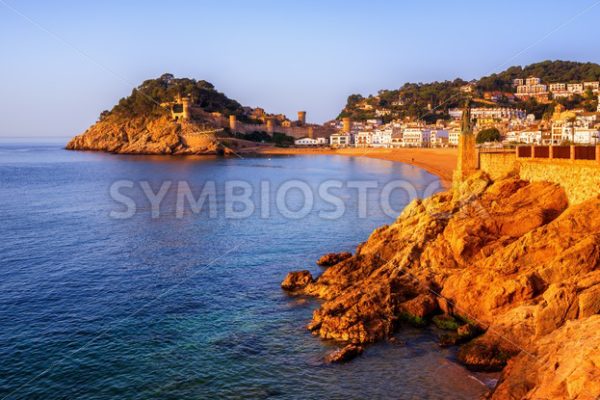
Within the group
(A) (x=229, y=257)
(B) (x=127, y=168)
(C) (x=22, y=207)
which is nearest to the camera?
(A) (x=229, y=257)

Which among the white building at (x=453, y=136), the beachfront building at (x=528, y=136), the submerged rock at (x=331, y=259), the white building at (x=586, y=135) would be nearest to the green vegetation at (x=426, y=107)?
the white building at (x=453, y=136)

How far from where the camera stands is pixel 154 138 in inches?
4707

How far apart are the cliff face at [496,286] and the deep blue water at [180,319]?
905mm

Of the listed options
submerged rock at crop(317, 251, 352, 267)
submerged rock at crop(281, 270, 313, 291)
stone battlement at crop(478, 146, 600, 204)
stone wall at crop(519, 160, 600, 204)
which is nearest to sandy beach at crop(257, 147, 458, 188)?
stone battlement at crop(478, 146, 600, 204)

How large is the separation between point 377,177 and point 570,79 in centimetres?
14792

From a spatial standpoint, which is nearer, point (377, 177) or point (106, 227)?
point (106, 227)

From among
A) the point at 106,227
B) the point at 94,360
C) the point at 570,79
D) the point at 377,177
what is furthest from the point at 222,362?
the point at 570,79

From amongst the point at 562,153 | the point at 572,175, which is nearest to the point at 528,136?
the point at 562,153

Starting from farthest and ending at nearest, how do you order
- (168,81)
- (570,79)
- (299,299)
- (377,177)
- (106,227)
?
(570,79), (168,81), (377,177), (106,227), (299,299)

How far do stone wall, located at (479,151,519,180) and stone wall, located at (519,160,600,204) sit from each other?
1.54 m

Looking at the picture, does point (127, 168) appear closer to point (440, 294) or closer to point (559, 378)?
point (440, 294)

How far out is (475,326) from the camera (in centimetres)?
1520

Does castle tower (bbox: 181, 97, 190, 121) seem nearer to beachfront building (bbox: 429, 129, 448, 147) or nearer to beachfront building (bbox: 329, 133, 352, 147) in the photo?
beachfront building (bbox: 329, 133, 352, 147)

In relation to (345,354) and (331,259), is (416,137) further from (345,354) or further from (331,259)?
(345,354)
